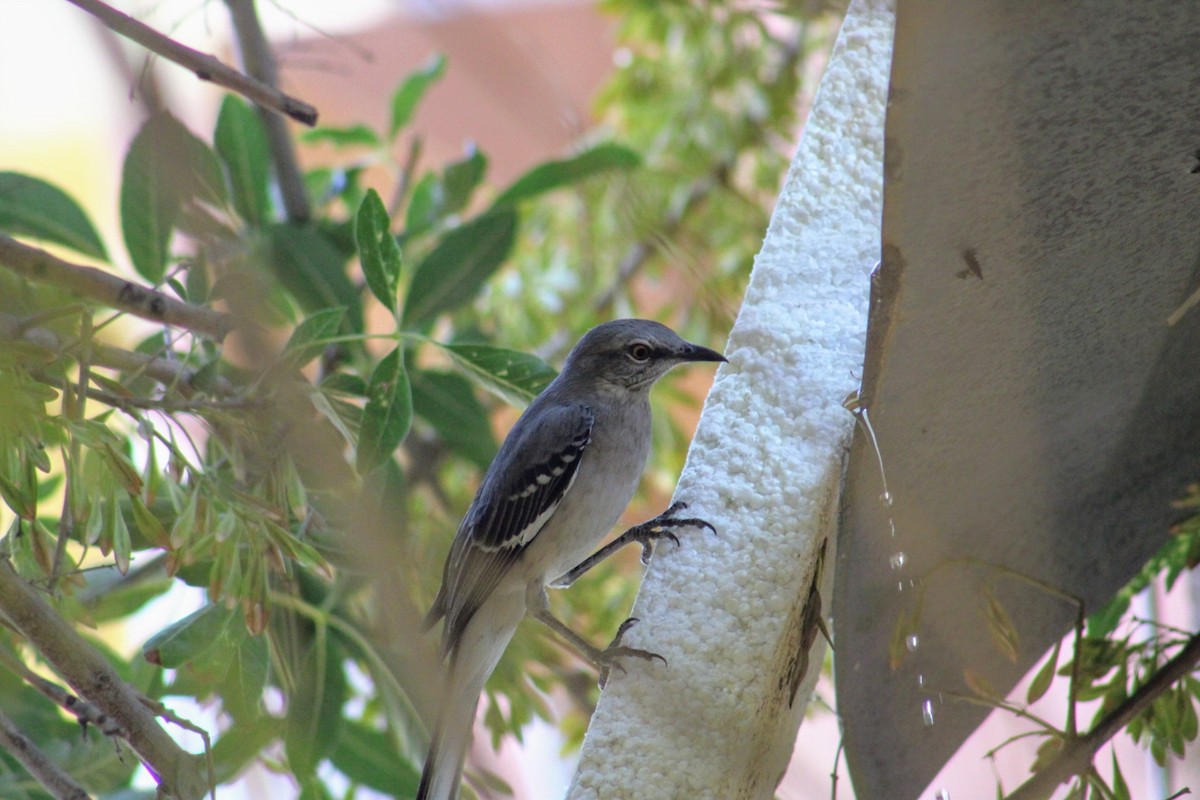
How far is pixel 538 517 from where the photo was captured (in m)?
2.47

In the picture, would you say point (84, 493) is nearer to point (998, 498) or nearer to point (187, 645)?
point (187, 645)

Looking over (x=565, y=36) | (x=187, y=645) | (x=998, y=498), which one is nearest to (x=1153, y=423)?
(x=998, y=498)

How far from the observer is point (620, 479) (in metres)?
2.58

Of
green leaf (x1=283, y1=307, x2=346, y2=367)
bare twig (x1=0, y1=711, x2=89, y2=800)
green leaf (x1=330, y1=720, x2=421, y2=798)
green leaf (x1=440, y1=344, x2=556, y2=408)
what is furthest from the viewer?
green leaf (x1=330, y1=720, x2=421, y2=798)

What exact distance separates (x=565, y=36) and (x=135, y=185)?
3.67 m

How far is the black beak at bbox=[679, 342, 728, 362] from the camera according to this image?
7.88ft

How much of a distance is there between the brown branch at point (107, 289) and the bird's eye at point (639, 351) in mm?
1165

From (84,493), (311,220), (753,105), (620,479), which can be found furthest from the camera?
(753,105)

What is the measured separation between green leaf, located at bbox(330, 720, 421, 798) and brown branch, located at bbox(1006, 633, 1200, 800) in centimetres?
126

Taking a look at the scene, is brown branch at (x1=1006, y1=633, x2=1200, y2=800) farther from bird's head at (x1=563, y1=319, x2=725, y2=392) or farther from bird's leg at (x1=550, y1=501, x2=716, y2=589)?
bird's head at (x1=563, y1=319, x2=725, y2=392)

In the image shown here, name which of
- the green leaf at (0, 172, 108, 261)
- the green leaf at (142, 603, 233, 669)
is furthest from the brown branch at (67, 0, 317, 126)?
the green leaf at (0, 172, 108, 261)

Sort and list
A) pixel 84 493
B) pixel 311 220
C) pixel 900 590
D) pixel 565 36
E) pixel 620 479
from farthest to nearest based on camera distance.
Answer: pixel 565 36, pixel 311 220, pixel 620 479, pixel 900 590, pixel 84 493

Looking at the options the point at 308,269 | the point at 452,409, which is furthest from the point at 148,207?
the point at 452,409

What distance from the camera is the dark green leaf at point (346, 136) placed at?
10.7ft
